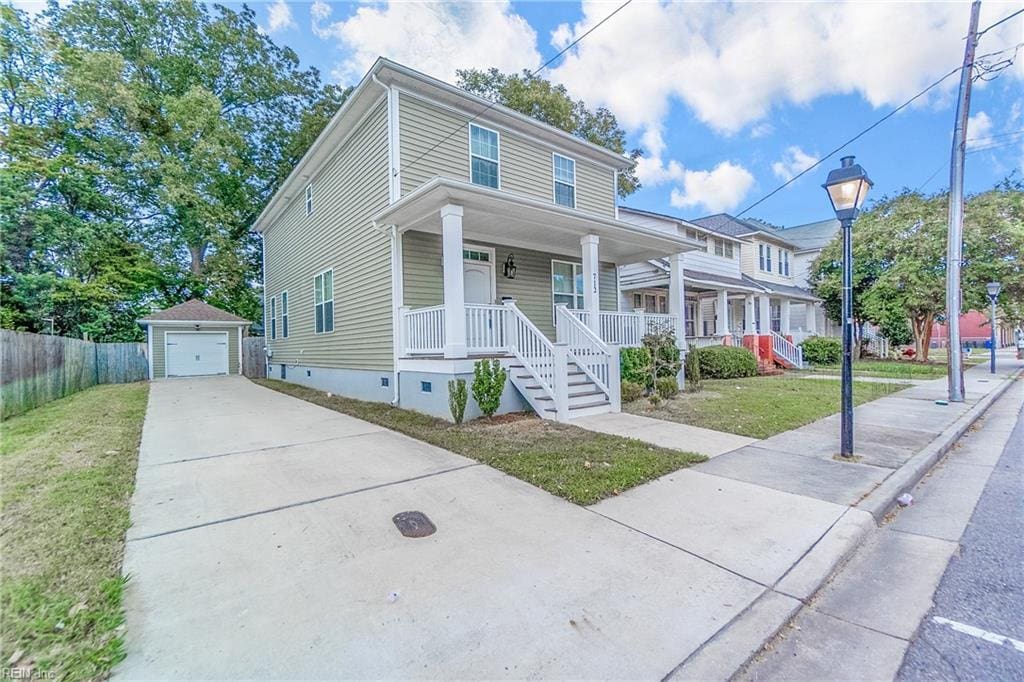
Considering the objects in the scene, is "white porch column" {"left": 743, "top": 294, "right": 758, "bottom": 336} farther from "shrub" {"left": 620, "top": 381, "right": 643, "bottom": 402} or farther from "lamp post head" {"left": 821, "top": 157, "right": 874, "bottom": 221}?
"lamp post head" {"left": 821, "top": 157, "right": 874, "bottom": 221}

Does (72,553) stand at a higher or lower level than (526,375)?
lower

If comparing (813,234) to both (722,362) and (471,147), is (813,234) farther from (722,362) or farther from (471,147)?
(471,147)

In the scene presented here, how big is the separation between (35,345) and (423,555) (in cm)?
1116

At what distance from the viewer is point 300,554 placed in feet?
9.37

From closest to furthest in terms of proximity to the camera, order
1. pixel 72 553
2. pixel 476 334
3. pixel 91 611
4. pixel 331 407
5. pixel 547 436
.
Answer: pixel 91 611, pixel 72 553, pixel 547 436, pixel 476 334, pixel 331 407

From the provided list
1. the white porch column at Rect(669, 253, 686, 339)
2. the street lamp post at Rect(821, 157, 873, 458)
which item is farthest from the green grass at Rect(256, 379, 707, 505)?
the white porch column at Rect(669, 253, 686, 339)

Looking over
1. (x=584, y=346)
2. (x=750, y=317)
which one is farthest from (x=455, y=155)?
(x=750, y=317)

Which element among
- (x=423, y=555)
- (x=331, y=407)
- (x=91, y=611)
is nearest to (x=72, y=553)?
(x=91, y=611)

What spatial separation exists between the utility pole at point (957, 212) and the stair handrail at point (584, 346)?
24.0ft

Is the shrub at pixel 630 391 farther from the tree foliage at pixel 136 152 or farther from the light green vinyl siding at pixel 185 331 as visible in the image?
the tree foliage at pixel 136 152

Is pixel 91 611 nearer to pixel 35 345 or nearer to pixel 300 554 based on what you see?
pixel 300 554

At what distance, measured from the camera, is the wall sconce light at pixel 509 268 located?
32.8ft

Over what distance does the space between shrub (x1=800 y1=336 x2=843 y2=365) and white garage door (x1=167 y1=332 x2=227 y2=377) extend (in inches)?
964

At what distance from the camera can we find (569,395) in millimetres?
7480
